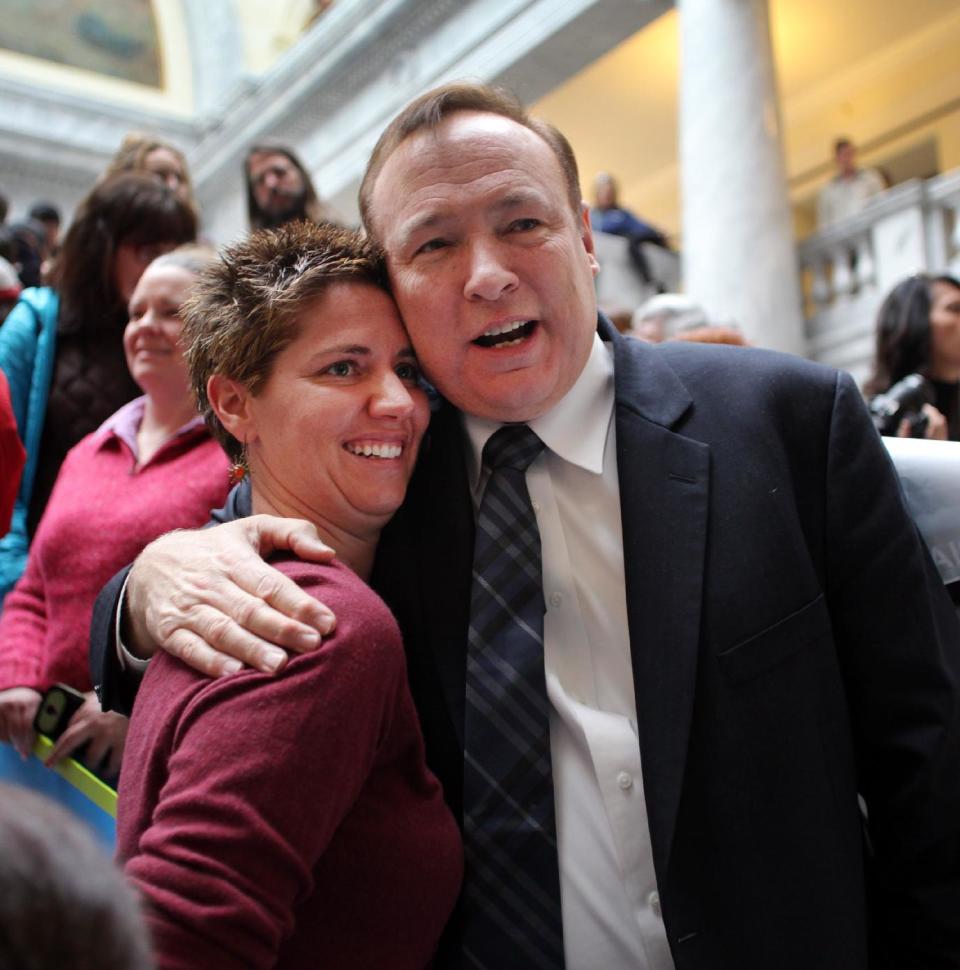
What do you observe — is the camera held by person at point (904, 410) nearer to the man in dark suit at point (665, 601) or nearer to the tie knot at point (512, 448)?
the man in dark suit at point (665, 601)

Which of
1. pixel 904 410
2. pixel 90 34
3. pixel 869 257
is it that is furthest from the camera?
pixel 90 34

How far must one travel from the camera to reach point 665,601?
1.49 metres

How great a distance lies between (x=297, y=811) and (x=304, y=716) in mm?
100

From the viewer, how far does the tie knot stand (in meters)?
1.67

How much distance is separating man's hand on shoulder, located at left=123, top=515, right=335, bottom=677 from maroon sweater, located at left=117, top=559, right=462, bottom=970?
0.10ft

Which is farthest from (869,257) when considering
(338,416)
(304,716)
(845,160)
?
(304,716)

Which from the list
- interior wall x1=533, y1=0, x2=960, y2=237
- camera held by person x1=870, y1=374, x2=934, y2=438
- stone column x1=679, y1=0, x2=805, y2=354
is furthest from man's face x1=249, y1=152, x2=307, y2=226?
interior wall x1=533, y1=0, x2=960, y2=237

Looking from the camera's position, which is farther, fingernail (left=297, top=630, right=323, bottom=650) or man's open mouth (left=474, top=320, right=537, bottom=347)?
man's open mouth (left=474, top=320, right=537, bottom=347)

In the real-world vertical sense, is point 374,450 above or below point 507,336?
below

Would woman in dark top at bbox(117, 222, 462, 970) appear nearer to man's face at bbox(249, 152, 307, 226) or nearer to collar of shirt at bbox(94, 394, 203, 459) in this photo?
collar of shirt at bbox(94, 394, 203, 459)

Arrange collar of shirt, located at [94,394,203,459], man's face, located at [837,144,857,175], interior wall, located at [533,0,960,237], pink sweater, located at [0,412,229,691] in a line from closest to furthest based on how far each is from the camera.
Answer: pink sweater, located at [0,412,229,691], collar of shirt, located at [94,394,203,459], man's face, located at [837,144,857,175], interior wall, located at [533,0,960,237]

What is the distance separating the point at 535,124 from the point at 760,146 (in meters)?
6.40

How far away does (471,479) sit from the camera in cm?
174

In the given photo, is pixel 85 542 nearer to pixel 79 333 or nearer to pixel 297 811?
pixel 79 333
